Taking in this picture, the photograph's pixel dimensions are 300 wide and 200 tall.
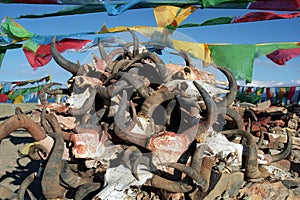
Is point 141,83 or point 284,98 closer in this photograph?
point 141,83

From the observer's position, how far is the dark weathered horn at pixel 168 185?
3.45 metres

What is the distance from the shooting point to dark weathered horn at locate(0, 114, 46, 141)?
12.4 ft

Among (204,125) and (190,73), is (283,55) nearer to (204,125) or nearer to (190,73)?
(190,73)

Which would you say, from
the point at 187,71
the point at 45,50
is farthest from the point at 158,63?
the point at 45,50

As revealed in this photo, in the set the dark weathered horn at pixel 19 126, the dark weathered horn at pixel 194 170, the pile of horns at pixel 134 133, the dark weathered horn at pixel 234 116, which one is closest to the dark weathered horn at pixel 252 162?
the pile of horns at pixel 134 133

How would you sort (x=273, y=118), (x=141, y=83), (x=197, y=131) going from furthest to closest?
1. (x=273, y=118)
2. (x=141, y=83)
3. (x=197, y=131)

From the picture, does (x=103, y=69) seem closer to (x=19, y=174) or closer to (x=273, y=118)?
(x=19, y=174)

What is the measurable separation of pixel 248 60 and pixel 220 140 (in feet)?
10.1

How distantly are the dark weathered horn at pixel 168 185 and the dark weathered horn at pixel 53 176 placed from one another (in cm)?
106

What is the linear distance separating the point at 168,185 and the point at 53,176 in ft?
4.40

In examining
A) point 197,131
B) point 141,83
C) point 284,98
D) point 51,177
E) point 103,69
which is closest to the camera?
point 51,177

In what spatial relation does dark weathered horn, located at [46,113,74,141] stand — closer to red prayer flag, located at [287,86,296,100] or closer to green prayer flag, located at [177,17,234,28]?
green prayer flag, located at [177,17,234,28]

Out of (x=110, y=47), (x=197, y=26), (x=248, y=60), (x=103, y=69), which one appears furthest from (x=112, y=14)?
(x=248, y=60)

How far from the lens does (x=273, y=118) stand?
7.80 m
